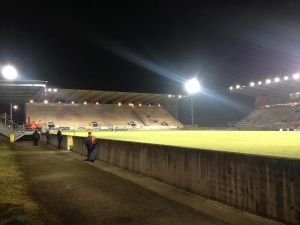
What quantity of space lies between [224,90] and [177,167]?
53.8 metres

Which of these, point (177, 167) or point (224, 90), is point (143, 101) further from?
point (177, 167)

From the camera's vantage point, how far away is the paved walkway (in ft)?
18.7

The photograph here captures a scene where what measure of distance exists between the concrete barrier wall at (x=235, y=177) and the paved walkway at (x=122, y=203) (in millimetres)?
248

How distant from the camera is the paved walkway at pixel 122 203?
18.7 ft

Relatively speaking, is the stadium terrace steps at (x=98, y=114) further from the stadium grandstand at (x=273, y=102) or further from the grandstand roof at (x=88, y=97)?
the stadium grandstand at (x=273, y=102)

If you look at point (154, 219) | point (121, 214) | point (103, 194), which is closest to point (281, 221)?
point (154, 219)

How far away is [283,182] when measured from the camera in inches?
213

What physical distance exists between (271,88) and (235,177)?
179ft

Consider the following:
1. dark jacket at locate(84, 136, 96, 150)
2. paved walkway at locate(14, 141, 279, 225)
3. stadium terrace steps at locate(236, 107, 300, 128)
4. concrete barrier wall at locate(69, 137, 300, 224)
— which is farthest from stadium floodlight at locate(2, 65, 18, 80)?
stadium terrace steps at locate(236, 107, 300, 128)

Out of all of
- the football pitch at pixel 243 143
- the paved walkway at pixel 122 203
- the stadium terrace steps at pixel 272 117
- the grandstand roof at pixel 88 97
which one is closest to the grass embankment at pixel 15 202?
the paved walkway at pixel 122 203

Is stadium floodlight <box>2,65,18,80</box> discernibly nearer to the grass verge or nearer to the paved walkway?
the grass verge

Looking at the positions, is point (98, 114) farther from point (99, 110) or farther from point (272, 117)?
point (272, 117)

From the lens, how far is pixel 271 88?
56031 millimetres

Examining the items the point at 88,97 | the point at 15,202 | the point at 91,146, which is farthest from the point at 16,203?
the point at 88,97
